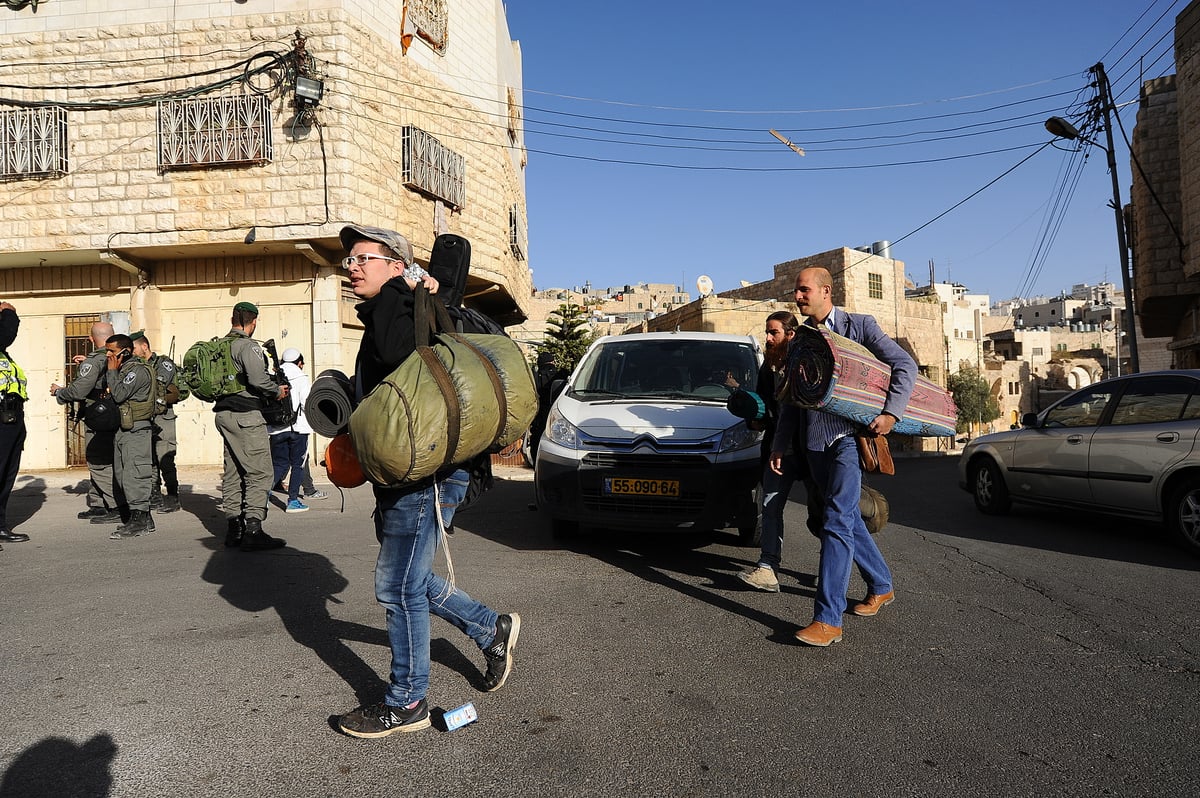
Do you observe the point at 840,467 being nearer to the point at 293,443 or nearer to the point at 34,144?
the point at 293,443

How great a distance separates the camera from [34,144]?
1509cm

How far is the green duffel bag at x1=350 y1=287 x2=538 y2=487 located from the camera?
2.65m

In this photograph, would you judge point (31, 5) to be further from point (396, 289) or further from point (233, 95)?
point (396, 289)

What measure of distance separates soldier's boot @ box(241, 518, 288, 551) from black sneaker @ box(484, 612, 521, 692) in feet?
12.3

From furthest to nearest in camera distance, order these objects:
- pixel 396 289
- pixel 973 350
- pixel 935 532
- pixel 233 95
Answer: pixel 973 350
pixel 233 95
pixel 935 532
pixel 396 289

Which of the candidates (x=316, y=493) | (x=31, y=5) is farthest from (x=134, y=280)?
(x=316, y=493)

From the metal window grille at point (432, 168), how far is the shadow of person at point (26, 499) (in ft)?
28.4

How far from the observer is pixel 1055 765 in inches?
107

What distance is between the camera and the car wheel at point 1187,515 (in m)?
6.19

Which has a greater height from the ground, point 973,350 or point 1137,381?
point 973,350

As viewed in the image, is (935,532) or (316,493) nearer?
(935,532)

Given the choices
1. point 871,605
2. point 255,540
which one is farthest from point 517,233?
point 871,605

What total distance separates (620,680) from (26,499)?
34.9 feet

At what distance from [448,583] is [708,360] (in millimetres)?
4321
